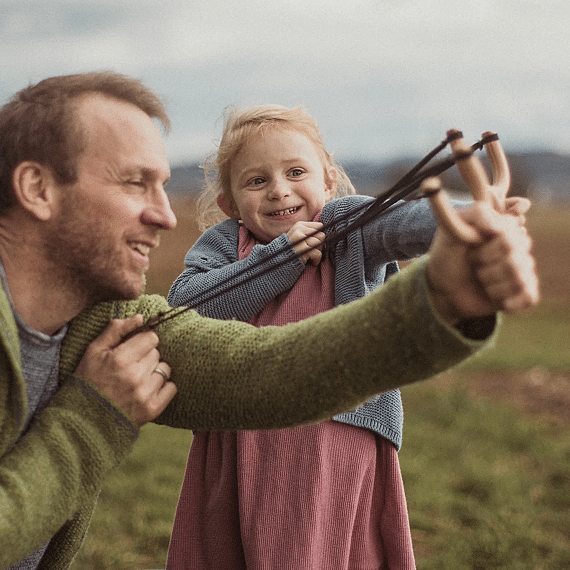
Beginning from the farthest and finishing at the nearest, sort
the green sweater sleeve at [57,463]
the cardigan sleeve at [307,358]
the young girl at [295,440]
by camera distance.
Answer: the young girl at [295,440] → the green sweater sleeve at [57,463] → the cardigan sleeve at [307,358]

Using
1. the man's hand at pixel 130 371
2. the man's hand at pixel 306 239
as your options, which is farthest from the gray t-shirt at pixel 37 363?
the man's hand at pixel 306 239

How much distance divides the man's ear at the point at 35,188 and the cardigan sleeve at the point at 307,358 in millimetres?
434

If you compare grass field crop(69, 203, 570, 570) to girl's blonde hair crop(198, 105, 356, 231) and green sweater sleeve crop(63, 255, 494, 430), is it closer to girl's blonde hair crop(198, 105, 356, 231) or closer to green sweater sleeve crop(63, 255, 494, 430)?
girl's blonde hair crop(198, 105, 356, 231)

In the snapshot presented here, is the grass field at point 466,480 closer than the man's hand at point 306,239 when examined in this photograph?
No

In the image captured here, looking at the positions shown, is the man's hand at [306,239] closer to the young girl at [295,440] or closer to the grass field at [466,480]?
the young girl at [295,440]

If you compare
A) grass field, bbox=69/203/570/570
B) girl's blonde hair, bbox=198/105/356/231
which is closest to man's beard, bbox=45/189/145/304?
girl's blonde hair, bbox=198/105/356/231

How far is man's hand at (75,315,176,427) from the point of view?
1942 millimetres

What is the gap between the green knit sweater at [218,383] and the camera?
162 cm

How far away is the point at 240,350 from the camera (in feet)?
6.39

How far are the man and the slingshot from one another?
166 mm

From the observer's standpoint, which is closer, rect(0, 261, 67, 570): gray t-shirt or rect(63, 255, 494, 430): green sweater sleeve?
rect(63, 255, 494, 430): green sweater sleeve

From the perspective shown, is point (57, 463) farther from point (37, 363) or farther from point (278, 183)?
point (278, 183)

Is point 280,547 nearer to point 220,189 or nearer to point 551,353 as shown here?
point 220,189

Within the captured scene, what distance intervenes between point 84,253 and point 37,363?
37 centimetres
